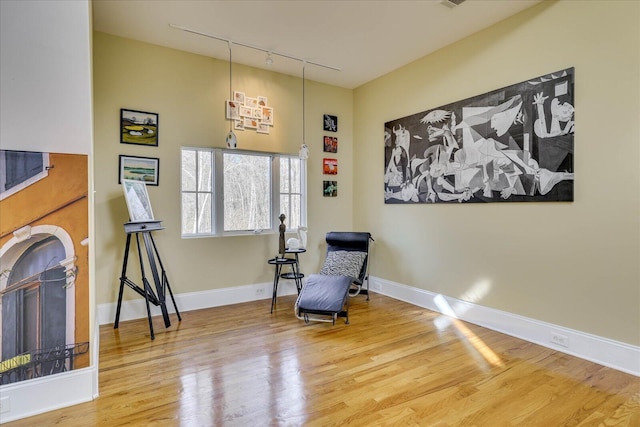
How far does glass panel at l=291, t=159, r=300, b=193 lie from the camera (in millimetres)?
4895

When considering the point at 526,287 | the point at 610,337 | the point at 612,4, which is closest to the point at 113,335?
the point at 526,287

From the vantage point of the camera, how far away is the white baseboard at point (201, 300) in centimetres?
362

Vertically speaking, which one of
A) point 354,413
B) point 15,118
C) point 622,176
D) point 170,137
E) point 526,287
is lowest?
point 354,413

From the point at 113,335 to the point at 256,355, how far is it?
154 cm

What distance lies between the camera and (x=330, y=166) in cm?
517

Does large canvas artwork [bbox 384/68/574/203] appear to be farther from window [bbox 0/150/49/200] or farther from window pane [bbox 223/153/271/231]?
window [bbox 0/150/49/200]

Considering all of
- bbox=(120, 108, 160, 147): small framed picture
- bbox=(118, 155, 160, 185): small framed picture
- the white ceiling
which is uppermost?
the white ceiling

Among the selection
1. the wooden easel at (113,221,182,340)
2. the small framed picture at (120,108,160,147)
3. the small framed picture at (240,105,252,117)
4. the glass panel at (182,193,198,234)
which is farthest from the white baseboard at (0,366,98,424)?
the small framed picture at (240,105,252,117)

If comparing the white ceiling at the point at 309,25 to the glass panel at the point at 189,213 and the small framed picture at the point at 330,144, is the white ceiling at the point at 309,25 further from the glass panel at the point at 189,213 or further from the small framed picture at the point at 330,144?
the glass panel at the point at 189,213

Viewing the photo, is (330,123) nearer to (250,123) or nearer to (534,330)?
(250,123)

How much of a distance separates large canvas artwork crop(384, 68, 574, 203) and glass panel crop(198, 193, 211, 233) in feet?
8.27

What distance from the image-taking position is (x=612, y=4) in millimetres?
2609

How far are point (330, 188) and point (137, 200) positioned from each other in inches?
106

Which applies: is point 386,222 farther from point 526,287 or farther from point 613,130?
point 613,130
